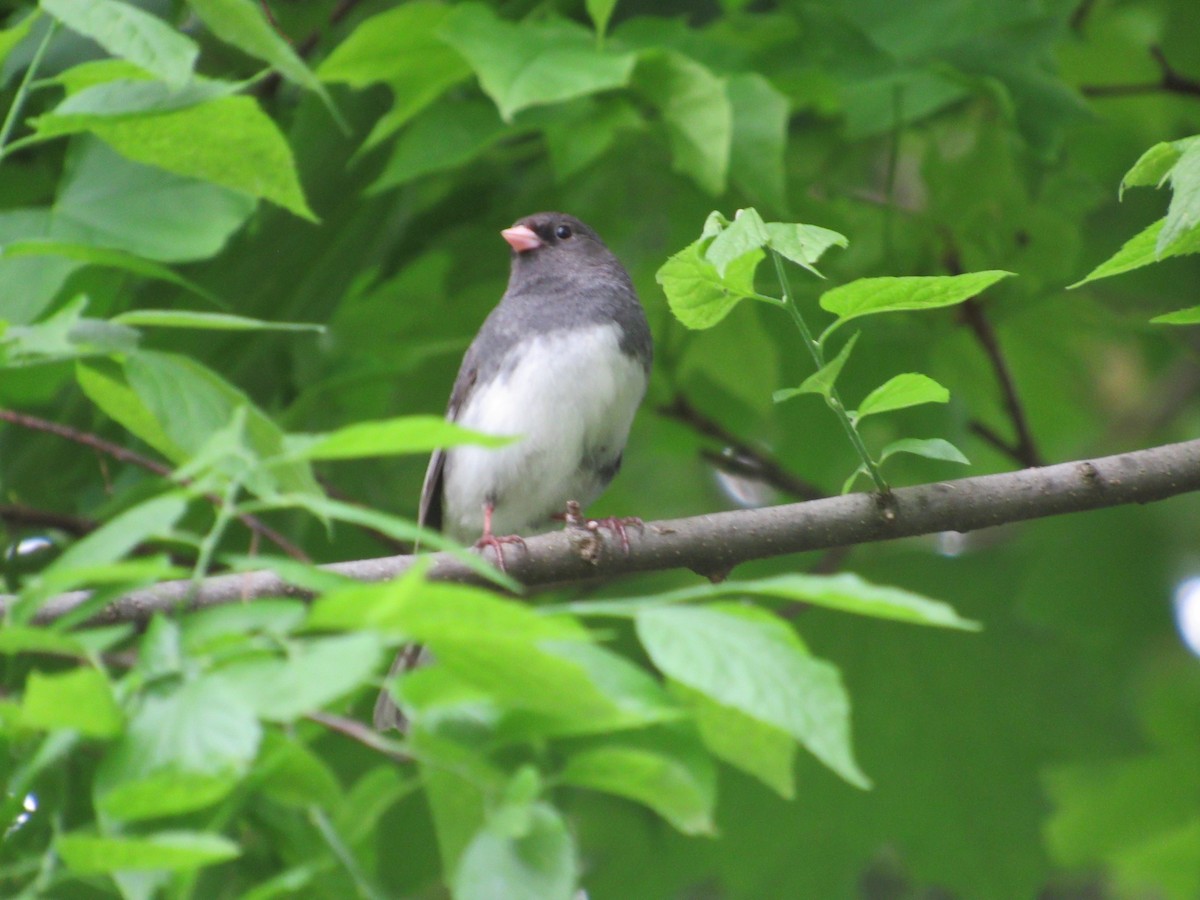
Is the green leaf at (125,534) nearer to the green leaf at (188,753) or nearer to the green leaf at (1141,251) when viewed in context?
the green leaf at (188,753)

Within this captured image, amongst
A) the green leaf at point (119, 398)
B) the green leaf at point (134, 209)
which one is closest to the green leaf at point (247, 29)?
the green leaf at point (119, 398)

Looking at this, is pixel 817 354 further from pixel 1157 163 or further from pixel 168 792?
pixel 168 792

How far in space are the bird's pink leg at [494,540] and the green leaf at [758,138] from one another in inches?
35.3

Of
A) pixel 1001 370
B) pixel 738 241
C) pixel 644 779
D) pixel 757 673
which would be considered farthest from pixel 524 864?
pixel 1001 370

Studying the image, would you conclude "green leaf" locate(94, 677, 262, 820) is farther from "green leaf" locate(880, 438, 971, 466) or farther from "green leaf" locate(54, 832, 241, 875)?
"green leaf" locate(880, 438, 971, 466)

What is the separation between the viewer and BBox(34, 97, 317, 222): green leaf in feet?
6.82

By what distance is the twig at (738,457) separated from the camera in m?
4.12

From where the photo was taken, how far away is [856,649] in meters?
4.04

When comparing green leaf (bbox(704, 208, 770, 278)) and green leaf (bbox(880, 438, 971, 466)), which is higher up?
green leaf (bbox(704, 208, 770, 278))

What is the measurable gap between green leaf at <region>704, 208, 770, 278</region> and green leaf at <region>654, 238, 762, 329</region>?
0.03 m

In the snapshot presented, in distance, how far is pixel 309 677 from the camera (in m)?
1.16

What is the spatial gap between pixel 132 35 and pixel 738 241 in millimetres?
888

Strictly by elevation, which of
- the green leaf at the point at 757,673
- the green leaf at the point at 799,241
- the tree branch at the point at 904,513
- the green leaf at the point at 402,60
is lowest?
the tree branch at the point at 904,513

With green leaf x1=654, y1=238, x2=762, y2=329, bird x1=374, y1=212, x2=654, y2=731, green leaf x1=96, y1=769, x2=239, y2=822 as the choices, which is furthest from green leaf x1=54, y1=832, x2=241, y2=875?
bird x1=374, y1=212, x2=654, y2=731
